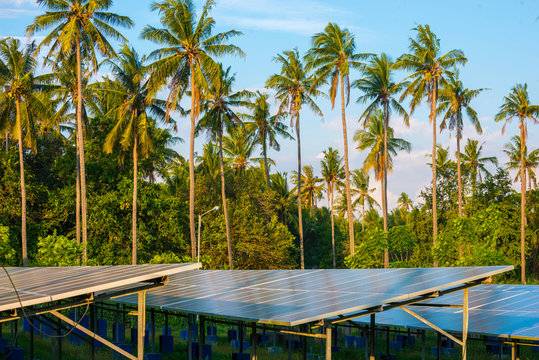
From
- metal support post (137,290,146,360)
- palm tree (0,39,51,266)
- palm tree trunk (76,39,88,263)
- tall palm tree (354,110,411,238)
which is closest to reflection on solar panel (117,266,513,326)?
metal support post (137,290,146,360)

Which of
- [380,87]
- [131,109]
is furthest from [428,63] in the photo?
[131,109]

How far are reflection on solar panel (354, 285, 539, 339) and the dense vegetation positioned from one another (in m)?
15.1

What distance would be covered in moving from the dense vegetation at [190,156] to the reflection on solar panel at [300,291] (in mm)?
17430

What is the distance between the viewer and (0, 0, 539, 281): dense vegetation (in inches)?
1599

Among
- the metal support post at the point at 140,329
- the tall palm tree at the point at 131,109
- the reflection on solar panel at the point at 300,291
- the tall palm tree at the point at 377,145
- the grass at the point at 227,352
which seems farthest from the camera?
the tall palm tree at the point at 377,145

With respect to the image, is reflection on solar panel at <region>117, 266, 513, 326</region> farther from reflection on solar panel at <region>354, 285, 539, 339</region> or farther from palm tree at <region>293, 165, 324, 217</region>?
palm tree at <region>293, 165, 324, 217</region>

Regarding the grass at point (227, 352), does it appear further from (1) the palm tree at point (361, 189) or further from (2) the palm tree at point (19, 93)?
(1) the palm tree at point (361, 189)

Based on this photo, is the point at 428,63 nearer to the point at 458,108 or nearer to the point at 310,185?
the point at 458,108

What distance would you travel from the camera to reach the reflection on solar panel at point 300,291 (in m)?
11.7

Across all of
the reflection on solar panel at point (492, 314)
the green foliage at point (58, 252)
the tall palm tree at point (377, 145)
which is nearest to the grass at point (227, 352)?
the reflection on solar panel at point (492, 314)

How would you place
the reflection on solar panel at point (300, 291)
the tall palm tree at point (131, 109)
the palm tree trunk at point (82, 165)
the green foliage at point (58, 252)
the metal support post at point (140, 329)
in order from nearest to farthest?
1. the metal support post at point (140, 329)
2. the reflection on solar panel at point (300, 291)
3. the green foliage at point (58, 252)
4. the palm tree trunk at point (82, 165)
5. the tall palm tree at point (131, 109)

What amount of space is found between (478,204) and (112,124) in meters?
34.1

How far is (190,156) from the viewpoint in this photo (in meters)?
41.8

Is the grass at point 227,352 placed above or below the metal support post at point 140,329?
below
